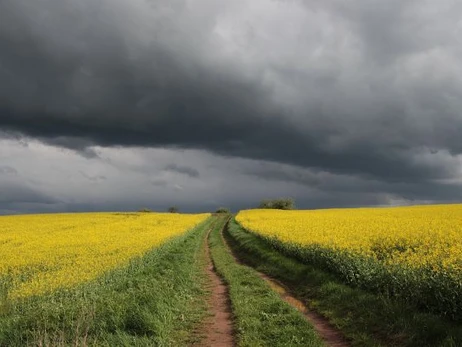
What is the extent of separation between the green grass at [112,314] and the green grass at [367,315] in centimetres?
377

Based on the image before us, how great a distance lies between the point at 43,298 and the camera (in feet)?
42.2

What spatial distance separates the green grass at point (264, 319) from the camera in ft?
33.2

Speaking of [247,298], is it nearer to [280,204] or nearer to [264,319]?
[264,319]

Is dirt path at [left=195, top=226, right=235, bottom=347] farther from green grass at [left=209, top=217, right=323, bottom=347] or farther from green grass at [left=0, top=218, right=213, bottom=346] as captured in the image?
green grass at [left=0, top=218, right=213, bottom=346]

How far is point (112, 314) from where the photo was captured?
36.1 feet

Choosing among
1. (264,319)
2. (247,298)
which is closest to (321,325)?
(264,319)

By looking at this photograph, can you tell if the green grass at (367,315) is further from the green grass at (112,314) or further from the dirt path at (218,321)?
the green grass at (112,314)

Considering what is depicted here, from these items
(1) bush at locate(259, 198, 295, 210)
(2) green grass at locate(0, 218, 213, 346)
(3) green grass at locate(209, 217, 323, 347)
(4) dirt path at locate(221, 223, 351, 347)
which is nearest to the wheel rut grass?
(3) green grass at locate(209, 217, 323, 347)

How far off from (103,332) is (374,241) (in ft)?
44.7

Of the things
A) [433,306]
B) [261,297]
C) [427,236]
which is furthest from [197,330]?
[427,236]

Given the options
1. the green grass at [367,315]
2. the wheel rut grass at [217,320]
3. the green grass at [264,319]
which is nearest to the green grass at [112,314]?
the wheel rut grass at [217,320]

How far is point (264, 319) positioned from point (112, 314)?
12.6 ft

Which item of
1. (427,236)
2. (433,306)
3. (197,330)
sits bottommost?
(197,330)

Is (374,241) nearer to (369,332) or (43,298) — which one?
(369,332)
